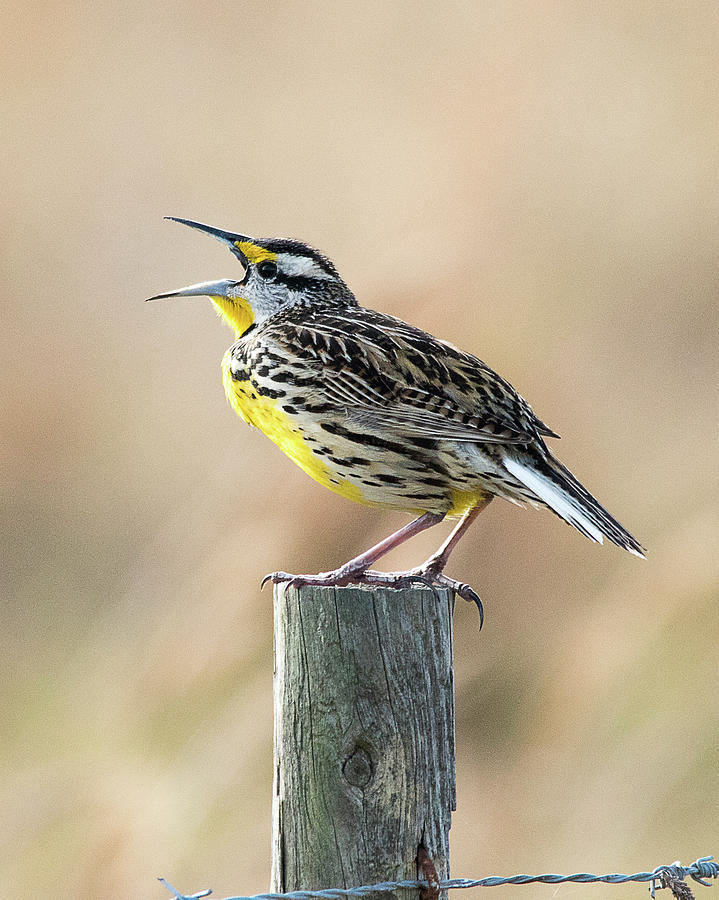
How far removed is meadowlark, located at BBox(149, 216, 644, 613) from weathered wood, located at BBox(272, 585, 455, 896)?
71 centimetres

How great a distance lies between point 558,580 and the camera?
935cm

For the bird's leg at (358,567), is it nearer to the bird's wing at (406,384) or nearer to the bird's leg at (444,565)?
the bird's leg at (444,565)

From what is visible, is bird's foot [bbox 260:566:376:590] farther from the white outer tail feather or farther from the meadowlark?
the white outer tail feather

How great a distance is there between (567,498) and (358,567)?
57 cm

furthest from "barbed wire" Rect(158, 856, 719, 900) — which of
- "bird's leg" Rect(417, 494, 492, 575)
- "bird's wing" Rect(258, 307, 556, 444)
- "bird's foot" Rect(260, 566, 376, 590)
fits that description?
"bird's wing" Rect(258, 307, 556, 444)

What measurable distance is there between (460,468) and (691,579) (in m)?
5.27

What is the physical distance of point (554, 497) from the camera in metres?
3.44

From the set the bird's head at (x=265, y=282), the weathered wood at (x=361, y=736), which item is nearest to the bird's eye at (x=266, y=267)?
the bird's head at (x=265, y=282)

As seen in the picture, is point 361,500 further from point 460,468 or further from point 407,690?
point 407,690

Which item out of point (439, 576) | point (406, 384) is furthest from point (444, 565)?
point (406, 384)

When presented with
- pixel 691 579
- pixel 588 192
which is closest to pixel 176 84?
pixel 588 192

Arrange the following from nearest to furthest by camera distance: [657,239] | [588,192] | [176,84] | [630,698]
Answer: [630,698] → [657,239] → [588,192] → [176,84]

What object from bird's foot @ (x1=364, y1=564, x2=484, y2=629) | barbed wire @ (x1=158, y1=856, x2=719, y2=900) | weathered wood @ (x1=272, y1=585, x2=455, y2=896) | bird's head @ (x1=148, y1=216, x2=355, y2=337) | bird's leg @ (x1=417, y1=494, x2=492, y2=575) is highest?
bird's head @ (x1=148, y1=216, x2=355, y2=337)

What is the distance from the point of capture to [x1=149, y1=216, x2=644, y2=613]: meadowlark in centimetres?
350
